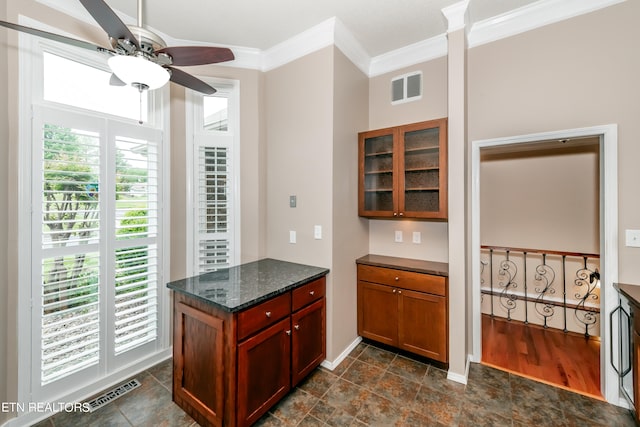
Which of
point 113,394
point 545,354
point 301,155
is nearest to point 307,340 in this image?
point 113,394

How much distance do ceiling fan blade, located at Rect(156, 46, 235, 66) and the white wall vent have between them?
80.0 inches

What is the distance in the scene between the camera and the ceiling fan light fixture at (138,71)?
4.63ft

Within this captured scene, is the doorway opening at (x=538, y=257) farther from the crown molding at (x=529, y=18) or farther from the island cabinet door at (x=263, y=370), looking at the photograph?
the island cabinet door at (x=263, y=370)

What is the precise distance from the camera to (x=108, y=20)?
51.8 inches

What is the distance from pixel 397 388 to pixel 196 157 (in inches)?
116

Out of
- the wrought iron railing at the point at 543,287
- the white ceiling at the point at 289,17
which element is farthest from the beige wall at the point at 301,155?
the wrought iron railing at the point at 543,287

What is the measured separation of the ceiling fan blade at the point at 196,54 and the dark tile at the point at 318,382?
261 centimetres

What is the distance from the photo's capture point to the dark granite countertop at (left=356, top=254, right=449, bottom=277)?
262cm

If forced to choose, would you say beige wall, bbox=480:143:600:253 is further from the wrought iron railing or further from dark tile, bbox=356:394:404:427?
dark tile, bbox=356:394:404:427

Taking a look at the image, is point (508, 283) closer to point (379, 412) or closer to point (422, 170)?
point (422, 170)

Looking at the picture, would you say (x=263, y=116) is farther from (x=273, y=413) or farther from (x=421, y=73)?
(x=273, y=413)

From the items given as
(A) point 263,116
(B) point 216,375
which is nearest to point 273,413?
(B) point 216,375

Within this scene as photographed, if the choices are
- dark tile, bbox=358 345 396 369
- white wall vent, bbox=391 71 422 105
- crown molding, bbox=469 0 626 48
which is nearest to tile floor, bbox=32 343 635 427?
dark tile, bbox=358 345 396 369

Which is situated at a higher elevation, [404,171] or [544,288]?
[404,171]
